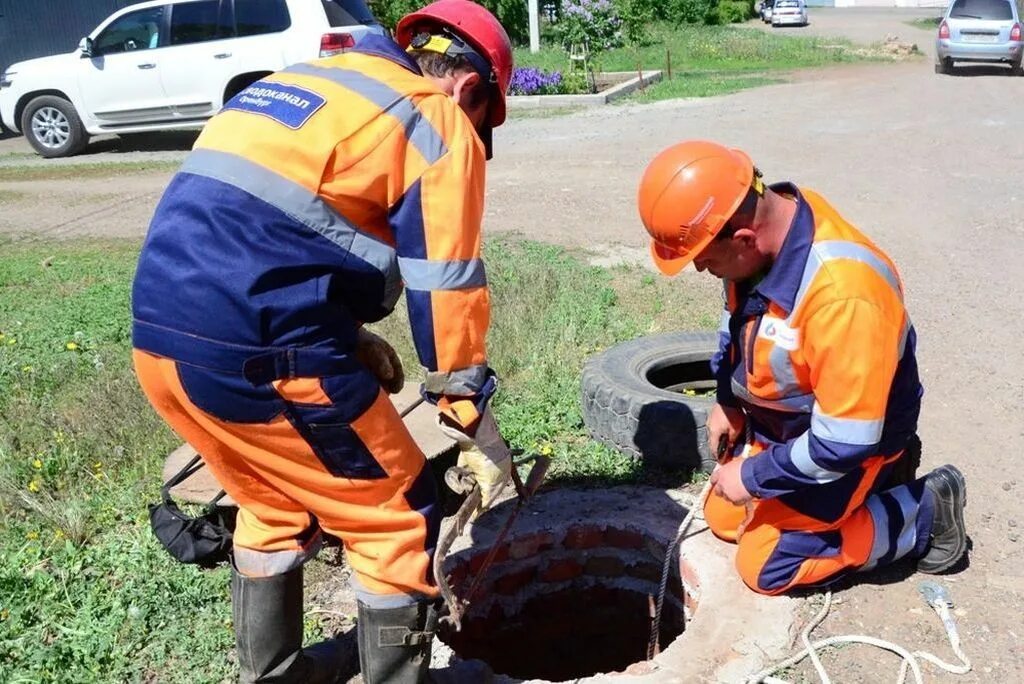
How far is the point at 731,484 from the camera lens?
3.09 meters

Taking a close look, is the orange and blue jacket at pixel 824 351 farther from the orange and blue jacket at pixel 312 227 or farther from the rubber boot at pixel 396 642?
the rubber boot at pixel 396 642

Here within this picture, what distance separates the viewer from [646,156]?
10898mm

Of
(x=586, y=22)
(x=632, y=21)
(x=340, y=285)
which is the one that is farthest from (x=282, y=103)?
(x=632, y=21)

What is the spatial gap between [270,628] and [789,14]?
40850mm

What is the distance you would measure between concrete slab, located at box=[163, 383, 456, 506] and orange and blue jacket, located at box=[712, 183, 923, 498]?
4.32 feet

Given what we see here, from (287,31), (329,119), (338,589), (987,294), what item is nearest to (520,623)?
(338,589)

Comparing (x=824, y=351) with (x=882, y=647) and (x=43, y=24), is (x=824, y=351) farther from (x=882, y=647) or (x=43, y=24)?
(x=43, y=24)

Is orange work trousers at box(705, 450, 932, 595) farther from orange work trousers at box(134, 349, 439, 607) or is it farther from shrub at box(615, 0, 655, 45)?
shrub at box(615, 0, 655, 45)

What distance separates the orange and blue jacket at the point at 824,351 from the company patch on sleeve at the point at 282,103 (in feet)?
4.37

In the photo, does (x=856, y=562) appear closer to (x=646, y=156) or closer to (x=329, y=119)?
(x=329, y=119)

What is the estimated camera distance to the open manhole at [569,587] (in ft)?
12.0

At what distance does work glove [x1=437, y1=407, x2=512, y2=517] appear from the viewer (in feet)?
8.23

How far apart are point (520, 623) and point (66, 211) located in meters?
7.75

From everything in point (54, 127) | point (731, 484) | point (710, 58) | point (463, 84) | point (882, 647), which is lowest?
point (710, 58)
